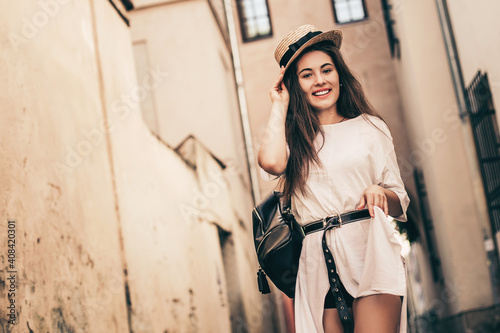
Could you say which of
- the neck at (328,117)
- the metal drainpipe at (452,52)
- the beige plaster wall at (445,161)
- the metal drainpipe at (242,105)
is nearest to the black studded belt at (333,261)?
the neck at (328,117)

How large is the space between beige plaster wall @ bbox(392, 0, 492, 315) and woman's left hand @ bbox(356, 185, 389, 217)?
22.6ft

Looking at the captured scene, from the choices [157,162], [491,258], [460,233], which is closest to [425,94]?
[460,233]

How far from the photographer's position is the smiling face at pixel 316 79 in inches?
92.4

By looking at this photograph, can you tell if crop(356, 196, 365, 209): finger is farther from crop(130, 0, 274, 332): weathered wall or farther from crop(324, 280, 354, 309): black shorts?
crop(130, 0, 274, 332): weathered wall

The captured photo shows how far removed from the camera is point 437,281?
11.0 m

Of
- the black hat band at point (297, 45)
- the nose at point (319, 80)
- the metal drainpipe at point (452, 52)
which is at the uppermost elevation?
the metal drainpipe at point (452, 52)

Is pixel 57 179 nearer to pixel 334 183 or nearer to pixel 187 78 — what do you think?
pixel 334 183

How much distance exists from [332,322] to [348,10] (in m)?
13.2

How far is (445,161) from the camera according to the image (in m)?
9.07

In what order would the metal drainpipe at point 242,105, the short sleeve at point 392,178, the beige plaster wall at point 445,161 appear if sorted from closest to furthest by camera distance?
the short sleeve at point 392,178
the beige plaster wall at point 445,161
the metal drainpipe at point 242,105

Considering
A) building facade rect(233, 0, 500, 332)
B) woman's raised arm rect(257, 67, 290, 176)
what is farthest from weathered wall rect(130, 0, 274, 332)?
woman's raised arm rect(257, 67, 290, 176)

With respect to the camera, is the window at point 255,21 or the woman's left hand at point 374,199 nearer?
the woman's left hand at point 374,199

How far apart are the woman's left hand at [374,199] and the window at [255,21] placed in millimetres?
12882

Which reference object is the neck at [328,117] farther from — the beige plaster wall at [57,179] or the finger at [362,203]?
the beige plaster wall at [57,179]
